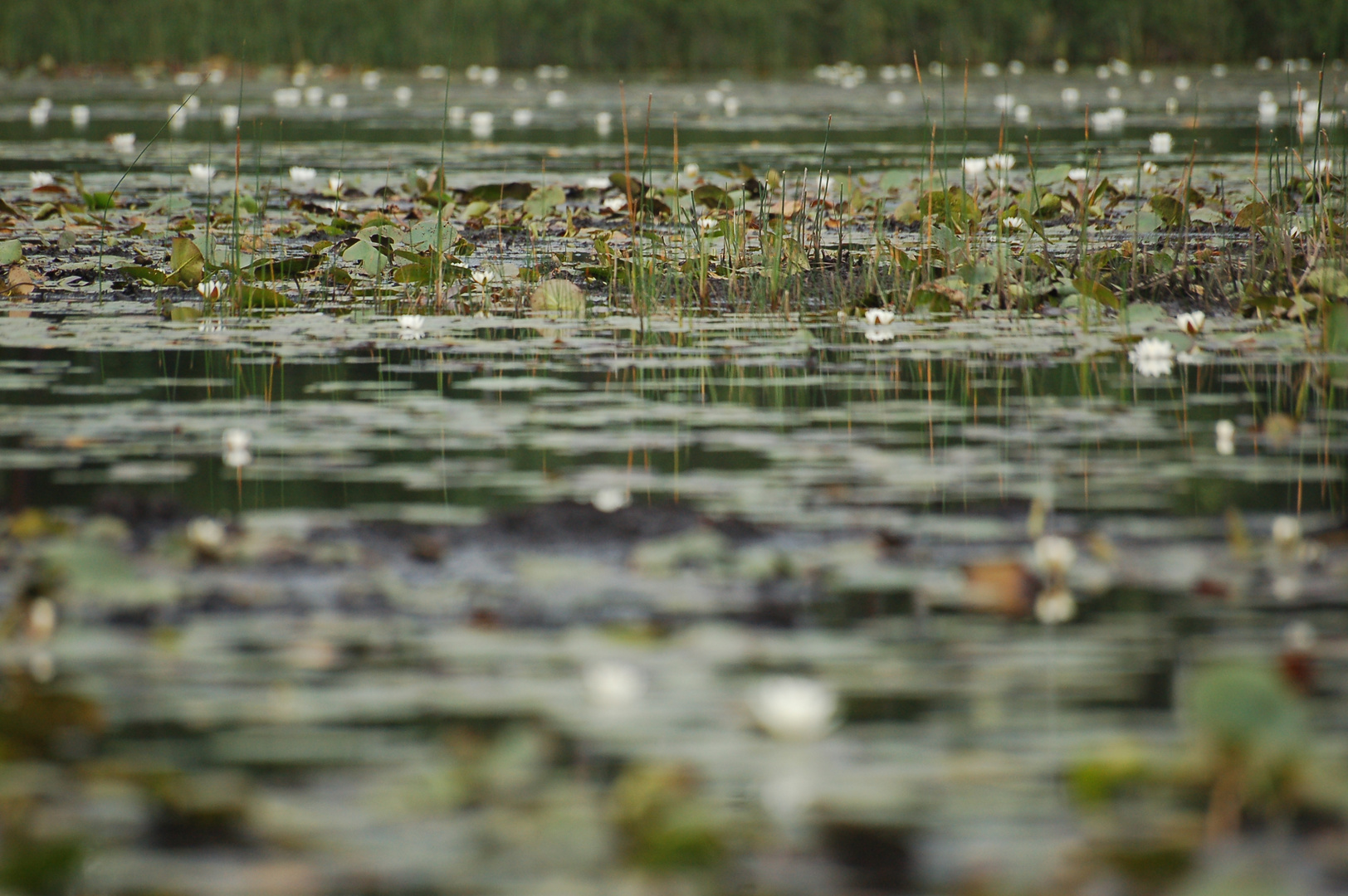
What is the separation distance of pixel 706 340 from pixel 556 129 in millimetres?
11733

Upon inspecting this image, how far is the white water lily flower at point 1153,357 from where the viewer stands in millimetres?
5293

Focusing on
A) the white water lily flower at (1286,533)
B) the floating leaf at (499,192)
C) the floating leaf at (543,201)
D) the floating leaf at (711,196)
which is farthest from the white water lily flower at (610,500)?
the floating leaf at (543,201)

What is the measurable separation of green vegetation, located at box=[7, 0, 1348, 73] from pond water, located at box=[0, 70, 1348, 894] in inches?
833

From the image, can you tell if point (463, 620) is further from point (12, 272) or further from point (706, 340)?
point (12, 272)

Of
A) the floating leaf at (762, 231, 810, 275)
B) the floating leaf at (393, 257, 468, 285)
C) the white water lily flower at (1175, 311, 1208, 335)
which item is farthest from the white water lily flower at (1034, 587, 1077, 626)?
the floating leaf at (393, 257, 468, 285)

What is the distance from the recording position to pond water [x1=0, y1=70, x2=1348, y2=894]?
2.10 metres

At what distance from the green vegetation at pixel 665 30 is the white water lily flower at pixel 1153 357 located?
70.1 feet

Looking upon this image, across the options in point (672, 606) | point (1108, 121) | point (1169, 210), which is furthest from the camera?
point (1108, 121)

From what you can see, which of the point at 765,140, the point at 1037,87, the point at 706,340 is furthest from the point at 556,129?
the point at 706,340

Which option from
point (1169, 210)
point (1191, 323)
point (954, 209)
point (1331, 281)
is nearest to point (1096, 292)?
point (1191, 323)

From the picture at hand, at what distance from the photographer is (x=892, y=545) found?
128 inches

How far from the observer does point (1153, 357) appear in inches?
214

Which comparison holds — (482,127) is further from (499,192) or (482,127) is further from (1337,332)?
(1337,332)

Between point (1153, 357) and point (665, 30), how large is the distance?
22796mm
